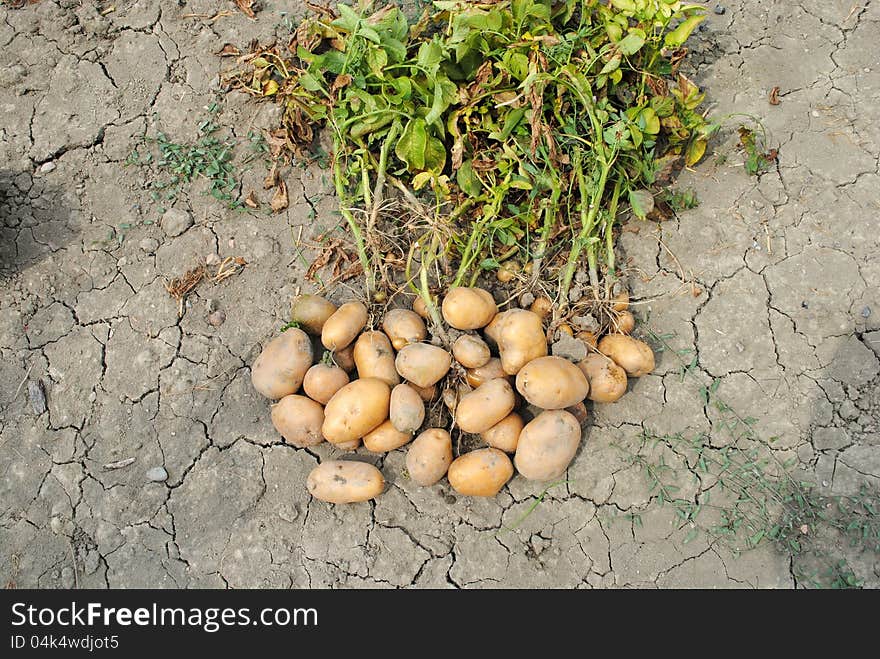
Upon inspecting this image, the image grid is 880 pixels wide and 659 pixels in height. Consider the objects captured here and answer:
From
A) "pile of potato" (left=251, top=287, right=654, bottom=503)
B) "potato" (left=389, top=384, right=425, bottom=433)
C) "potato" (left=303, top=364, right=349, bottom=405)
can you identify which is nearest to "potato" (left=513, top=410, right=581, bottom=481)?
"pile of potato" (left=251, top=287, right=654, bottom=503)

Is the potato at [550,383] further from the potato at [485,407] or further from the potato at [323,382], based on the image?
the potato at [323,382]

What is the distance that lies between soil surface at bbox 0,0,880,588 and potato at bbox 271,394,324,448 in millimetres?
118

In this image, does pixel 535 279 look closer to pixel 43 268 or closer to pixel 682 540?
pixel 682 540

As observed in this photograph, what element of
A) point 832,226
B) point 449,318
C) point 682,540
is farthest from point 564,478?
point 832,226

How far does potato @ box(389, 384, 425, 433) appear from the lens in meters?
2.46

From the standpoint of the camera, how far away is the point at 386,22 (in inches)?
107

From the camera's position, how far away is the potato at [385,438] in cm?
253

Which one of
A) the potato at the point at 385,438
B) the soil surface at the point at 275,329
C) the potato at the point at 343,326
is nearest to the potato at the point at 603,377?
the soil surface at the point at 275,329

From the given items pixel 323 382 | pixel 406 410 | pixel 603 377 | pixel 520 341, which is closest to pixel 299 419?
pixel 323 382

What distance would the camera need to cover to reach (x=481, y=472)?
8.00 ft

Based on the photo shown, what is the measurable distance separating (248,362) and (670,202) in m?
1.92

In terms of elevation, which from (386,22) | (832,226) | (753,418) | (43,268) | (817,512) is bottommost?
(817,512)

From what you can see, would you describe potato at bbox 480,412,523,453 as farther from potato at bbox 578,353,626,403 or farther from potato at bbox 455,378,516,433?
potato at bbox 578,353,626,403

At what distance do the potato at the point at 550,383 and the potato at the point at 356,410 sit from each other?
0.50 metres
